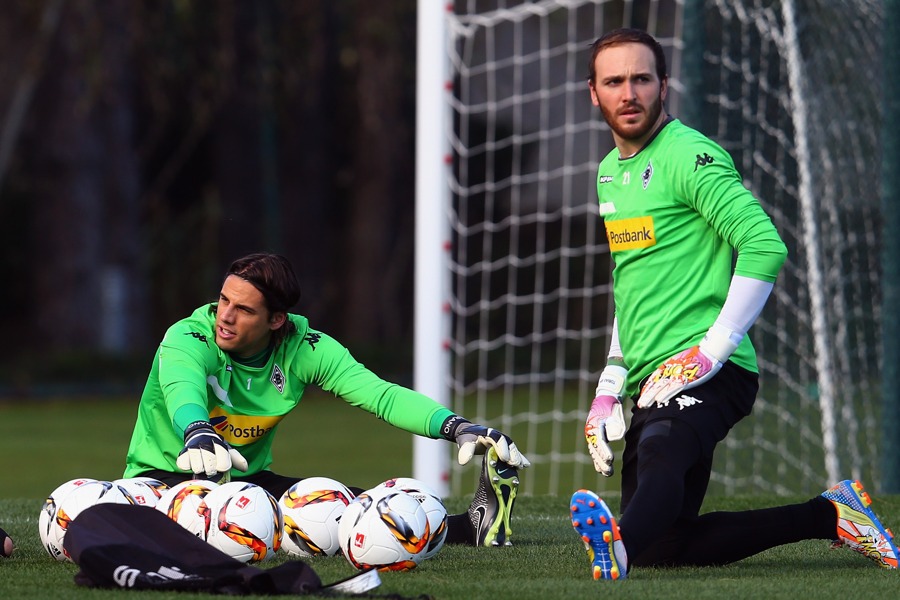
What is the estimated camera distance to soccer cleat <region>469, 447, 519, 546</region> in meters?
5.61

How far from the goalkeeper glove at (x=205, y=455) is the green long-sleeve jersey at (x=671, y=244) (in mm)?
1427

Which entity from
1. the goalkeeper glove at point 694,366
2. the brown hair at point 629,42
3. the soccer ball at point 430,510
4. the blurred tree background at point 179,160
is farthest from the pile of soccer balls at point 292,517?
the blurred tree background at point 179,160

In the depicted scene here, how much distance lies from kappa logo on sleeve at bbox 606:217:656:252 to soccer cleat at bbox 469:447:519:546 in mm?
934

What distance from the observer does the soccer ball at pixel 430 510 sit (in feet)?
17.0

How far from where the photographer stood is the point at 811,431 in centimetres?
1048

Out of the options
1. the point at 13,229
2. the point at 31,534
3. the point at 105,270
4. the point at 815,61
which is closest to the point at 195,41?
the point at 105,270

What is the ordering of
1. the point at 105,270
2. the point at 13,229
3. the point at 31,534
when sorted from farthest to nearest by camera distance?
the point at 13,229
the point at 105,270
the point at 31,534

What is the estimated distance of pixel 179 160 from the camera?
89.5ft

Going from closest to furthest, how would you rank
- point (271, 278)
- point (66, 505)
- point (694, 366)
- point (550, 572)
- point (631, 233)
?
point (694, 366) < point (550, 572) < point (631, 233) < point (66, 505) < point (271, 278)

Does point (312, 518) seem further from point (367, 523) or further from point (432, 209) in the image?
point (432, 209)

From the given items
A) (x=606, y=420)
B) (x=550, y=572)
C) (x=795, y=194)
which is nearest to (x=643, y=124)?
(x=606, y=420)

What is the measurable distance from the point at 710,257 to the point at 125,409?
16.1m

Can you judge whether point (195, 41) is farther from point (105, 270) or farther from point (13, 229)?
point (13, 229)

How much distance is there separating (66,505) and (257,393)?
3.03 ft
